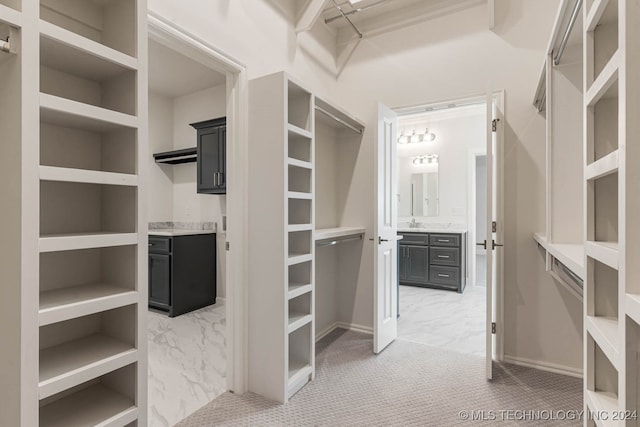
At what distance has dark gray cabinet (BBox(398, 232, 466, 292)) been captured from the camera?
15.3 ft

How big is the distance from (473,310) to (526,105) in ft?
8.15

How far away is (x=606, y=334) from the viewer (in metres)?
0.85

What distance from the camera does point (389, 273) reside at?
2.96 meters

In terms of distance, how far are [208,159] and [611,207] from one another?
368 cm

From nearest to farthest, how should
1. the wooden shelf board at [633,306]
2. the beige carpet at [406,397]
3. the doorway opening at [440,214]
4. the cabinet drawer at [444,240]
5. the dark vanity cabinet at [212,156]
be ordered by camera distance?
the wooden shelf board at [633,306] → the beige carpet at [406,397] → the dark vanity cabinet at [212,156] → the doorway opening at [440,214] → the cabinet drawer at [444,240]

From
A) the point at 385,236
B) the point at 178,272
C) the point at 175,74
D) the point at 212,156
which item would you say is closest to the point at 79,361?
the point at 385,236

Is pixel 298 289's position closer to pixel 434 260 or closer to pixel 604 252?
pixel 604 252

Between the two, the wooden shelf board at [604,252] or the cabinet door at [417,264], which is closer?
the wooden shelf board at [604,252]

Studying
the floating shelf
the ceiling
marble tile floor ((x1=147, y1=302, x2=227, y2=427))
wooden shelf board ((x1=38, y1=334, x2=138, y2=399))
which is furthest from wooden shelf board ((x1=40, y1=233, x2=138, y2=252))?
the floating shelf

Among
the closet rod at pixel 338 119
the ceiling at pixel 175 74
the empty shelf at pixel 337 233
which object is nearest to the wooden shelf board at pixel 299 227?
the empty shelf at pixel 337 233

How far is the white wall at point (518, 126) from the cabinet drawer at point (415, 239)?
2.27 metres

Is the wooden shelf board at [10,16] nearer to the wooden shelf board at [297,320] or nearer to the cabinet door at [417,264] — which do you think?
the wooden shelf board at [297,320]

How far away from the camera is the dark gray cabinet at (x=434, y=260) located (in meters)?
4.66

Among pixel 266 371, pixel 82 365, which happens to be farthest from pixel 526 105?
pixel 82 365
